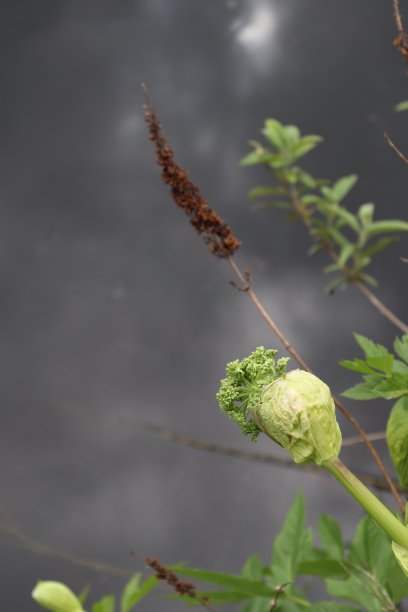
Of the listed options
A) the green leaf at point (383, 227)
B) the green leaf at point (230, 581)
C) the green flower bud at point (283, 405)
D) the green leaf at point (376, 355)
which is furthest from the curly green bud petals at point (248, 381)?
the green leaf at point (383, 227)

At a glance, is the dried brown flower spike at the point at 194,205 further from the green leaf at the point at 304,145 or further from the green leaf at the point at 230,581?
the green leaf at the point at 304,145

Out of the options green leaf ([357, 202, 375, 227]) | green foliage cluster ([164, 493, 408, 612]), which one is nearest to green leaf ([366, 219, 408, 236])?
green leaf ([357, 202, 375, 227])

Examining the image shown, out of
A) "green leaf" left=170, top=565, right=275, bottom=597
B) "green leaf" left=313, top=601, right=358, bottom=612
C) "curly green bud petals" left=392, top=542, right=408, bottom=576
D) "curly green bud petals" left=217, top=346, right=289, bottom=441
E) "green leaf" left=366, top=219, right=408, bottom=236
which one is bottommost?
"curly green bud petals" left=392, top=542, right=408, bottom=576

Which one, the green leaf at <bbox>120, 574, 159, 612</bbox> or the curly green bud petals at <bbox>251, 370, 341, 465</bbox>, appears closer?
the curly green bud petals at <bbox>251, 370, 341, 465</bbox>

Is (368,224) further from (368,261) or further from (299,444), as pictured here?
(299,444)

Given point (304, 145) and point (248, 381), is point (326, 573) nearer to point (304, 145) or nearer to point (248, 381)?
point (248, 381)

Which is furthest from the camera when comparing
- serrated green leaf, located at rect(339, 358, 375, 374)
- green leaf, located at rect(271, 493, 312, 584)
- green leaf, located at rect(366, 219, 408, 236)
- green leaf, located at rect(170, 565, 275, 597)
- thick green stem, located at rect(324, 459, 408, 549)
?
green leaf, located at rect(366, 219, 408, 236)

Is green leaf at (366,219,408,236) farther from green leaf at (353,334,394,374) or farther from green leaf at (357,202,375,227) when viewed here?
green leaf at (353,334,394,374)
